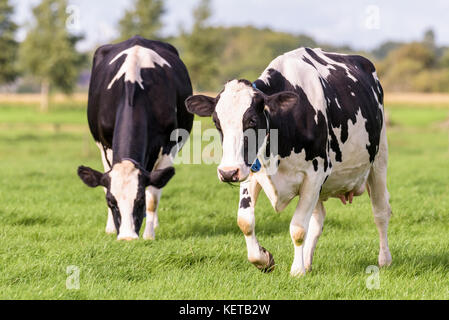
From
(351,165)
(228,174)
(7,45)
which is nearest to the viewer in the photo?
(228,174)

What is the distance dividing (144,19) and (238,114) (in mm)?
52062

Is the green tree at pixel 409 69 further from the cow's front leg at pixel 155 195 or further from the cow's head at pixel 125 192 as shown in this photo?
the cow's head at pixel 125 192

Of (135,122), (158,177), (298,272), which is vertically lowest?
(298,272)

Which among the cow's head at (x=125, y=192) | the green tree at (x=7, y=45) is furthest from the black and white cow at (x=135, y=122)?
the green tree at (x=7, y=45)

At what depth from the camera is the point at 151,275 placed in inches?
262

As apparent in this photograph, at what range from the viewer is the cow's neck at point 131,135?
8383 millimetres

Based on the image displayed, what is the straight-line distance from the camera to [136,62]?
9.62 metres

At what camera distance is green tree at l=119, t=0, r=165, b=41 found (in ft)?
183

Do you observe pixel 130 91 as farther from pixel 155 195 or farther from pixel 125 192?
pixel 125 192

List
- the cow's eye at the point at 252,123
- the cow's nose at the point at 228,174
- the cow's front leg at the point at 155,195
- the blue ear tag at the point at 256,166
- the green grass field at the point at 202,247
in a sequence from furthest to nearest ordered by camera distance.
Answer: the cow's front leg at the point at 155,195, the green grass field at the point at 202,247, the blue ear tag at the point at 256,166, the cow's eye at the point at 252,123, the cow's nose at the point at 228,174

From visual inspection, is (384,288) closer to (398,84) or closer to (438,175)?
(438,175)

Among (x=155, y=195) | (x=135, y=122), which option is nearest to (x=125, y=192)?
(x=135, y=122)

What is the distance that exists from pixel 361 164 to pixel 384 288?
1.63m

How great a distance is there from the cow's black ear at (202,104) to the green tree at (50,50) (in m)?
56.3
